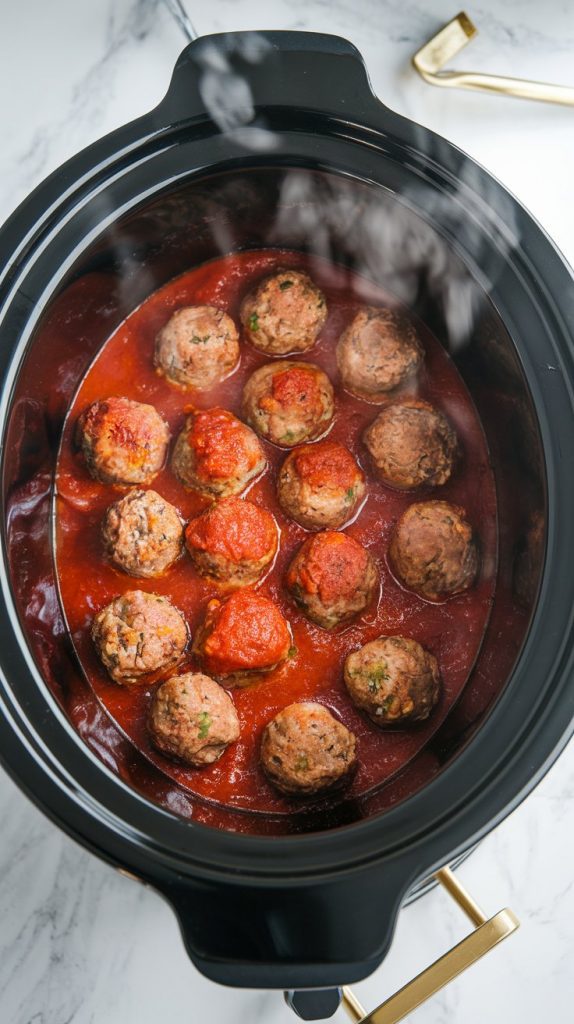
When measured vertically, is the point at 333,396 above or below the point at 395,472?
above

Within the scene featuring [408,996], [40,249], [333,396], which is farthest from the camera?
[333,396]

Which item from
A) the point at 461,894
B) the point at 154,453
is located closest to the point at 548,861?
the point at 461,894

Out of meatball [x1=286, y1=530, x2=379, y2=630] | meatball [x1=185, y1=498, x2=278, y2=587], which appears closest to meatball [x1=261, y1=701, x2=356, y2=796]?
meatball [x1=286, y1=530, x2=379, y2=630]

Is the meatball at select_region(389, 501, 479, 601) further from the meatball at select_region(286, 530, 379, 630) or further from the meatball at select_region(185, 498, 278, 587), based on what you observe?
the meatball at select_region(185, 498, 278, 587)

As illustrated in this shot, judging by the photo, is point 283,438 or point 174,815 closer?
point 174,815

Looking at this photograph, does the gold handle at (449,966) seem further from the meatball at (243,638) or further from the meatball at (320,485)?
the meatball at (320,485)

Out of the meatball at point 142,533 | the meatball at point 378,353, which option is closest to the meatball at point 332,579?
the meatball at point 142,533

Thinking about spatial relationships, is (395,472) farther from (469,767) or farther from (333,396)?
(469,767)
